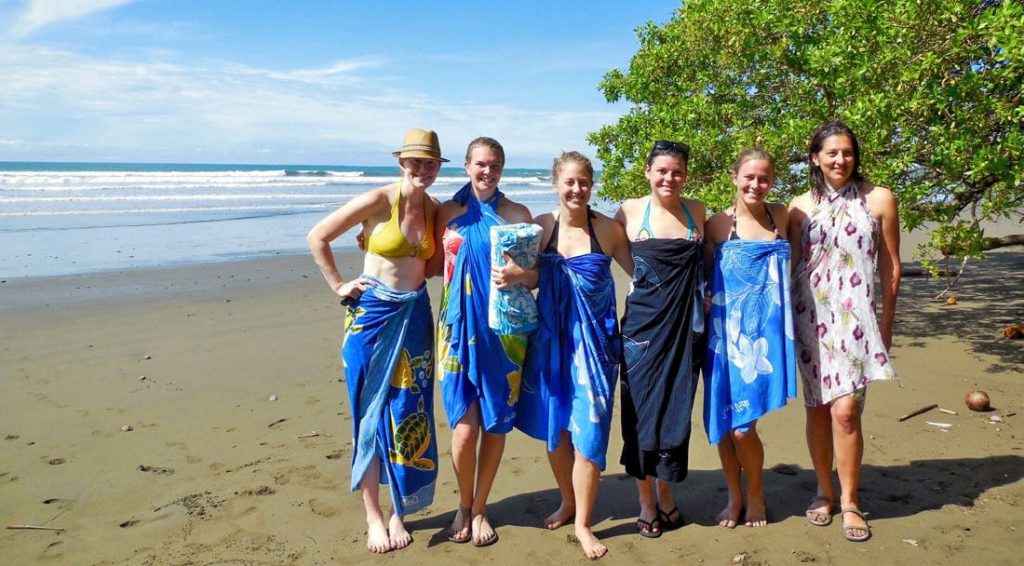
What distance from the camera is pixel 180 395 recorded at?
5.62m

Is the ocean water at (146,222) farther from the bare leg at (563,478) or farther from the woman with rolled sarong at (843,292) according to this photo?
the woman with rolled sarong at (843,292)

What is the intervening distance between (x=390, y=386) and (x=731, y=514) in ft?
5.86

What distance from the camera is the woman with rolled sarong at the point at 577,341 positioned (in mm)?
3385

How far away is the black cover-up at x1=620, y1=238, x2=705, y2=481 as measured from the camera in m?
3.39

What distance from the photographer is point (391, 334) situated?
3.54 meters

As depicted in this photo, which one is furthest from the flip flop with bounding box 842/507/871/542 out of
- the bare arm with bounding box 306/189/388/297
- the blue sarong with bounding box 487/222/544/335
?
the bare arm with bounding box 306/189/388/297

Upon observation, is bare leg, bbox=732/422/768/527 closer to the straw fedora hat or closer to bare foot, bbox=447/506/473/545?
bare foot, bbox=447/506/473/545

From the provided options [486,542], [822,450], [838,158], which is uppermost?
[838,158]

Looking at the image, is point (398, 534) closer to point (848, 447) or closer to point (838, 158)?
point (848, 447)

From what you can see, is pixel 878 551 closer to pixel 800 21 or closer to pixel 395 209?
pixel 395 209

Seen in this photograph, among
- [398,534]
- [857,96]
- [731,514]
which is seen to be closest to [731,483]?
[731,514]

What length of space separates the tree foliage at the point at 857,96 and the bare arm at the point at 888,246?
5.13 feet

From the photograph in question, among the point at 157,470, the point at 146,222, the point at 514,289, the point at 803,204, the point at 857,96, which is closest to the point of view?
the point at 514,289

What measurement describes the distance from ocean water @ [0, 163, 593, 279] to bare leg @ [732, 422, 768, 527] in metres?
9.91
